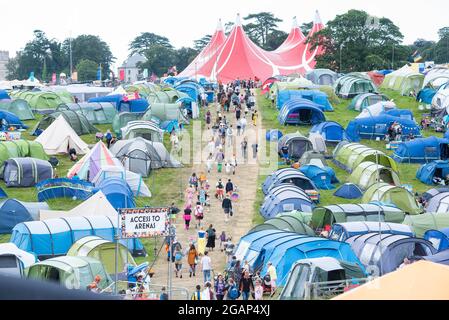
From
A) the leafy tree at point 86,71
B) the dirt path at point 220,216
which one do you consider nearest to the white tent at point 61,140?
the dirt path at point 220,216

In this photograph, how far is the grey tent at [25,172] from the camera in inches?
1177

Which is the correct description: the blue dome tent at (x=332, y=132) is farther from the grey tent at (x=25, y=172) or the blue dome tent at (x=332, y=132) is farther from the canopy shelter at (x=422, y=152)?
the grey tent at (x=25, y=172)

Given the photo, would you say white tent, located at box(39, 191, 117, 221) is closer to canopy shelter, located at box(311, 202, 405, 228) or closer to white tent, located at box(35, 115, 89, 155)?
canopy shelter, located at box(311, 202, 405, 228)

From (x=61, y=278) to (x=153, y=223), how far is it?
4.15 m

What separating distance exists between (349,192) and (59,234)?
11.6 metres

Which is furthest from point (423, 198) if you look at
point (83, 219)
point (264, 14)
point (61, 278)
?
point (264, 14)

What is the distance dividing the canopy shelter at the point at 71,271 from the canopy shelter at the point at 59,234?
2946 millimetres

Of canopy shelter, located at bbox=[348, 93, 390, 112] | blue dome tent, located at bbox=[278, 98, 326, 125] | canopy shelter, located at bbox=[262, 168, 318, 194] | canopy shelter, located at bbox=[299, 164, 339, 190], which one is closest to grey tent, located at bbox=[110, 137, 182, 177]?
canopy shelter, located at bbox=[262, 168, 318, 194]

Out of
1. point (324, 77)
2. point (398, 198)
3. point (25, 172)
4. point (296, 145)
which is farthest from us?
point (324, 77)

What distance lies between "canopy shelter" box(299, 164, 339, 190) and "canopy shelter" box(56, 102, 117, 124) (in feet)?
50.9

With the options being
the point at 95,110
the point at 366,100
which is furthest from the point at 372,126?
the point at 95,110

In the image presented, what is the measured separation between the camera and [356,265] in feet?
53.1

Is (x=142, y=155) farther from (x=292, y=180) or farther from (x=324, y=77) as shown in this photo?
(x=324, y=77)

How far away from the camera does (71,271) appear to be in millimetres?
16312
